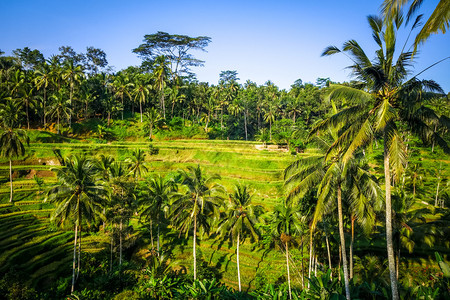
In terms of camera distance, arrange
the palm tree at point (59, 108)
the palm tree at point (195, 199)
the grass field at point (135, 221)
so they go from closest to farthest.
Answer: the palm tree at point (195, 199) → the grass field at point (135, 221) → the palm tree at point (59, 108)

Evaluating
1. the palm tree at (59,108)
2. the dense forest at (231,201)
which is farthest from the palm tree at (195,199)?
the palm tree at (59,108)

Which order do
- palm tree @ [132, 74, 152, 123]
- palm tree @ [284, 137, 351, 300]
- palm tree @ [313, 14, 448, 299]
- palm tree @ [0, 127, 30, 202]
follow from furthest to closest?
palm tree @ [132, 74, 152, 123]
palm tree @ [0, 127, 30, 202]
palm tree @ [284, 137, 351, 300]
palm tree @ [313, 14, 448, 299]

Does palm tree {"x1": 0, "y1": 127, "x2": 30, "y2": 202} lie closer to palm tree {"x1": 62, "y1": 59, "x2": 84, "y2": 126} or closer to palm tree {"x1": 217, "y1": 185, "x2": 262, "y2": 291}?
palm tree {"x1": 62, "y1": 59, "x2": 84, "y2": 126}

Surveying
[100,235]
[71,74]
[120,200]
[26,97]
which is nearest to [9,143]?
[100,235]

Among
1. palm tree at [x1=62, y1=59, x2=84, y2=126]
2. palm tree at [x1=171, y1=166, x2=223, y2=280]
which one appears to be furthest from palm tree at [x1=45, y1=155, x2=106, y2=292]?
palm tree at [x1=62, y1=59, x2=84, y2=126]

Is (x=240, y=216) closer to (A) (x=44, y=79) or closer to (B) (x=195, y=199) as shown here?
(B) (x=195, y=199)

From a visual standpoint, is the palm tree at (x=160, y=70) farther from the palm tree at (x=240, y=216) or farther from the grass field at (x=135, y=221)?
the palm tree at (x=240, y=216)
